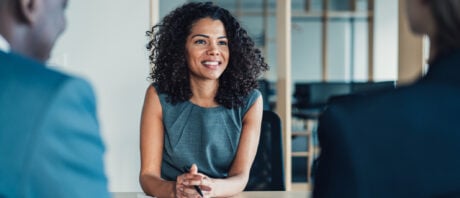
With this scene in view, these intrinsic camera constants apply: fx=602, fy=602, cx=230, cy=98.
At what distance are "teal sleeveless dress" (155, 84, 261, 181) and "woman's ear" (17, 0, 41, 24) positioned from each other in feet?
4.85

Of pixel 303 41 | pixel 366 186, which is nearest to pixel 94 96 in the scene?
pixel 366 186

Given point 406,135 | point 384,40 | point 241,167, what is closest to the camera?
point 406,135

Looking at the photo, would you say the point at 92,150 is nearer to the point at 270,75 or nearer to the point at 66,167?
the point at 66,167

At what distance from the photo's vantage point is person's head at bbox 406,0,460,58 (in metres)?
0.84

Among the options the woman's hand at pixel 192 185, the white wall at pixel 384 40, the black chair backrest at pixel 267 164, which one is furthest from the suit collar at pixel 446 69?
the white wall at pixel 384 40

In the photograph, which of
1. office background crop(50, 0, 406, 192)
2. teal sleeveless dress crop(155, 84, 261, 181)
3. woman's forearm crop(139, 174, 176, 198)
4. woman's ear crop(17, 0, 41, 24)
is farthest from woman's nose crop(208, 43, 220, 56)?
office background crop(50, 0, 406, 192)

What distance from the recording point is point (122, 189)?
158 inches

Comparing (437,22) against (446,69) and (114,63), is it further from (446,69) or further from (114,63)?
(114,63)

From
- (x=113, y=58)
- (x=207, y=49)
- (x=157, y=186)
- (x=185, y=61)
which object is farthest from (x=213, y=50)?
(x=113, y=58)

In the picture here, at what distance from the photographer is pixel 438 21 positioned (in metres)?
0.86

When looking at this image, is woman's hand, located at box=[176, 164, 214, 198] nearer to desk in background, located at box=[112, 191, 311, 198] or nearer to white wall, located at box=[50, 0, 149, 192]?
desk in background, located at box=[112, 191, 311, 198]

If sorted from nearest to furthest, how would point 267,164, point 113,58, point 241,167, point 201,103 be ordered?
point 241,167 < point 201,103 < point 267,164 < point 113,58

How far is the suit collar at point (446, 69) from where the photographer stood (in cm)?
83

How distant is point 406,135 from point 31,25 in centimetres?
52
